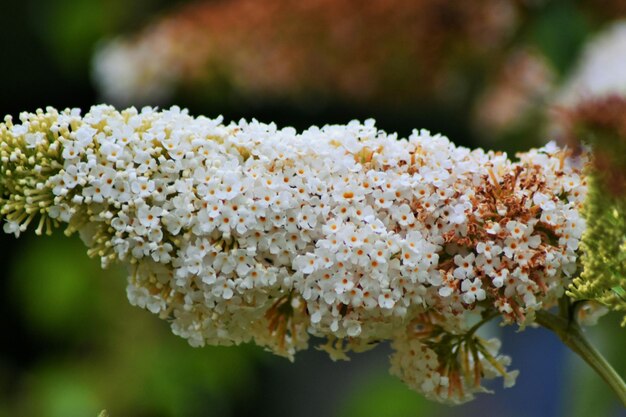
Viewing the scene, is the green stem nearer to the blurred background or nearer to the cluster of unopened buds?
the cluster of unopened buds

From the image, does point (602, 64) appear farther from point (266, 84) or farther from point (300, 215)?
point (300, 215)

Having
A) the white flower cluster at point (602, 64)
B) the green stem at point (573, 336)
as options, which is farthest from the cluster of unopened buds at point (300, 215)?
the white flower cluster at point (602, 64)

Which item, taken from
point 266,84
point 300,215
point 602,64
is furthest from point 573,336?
point 266,84

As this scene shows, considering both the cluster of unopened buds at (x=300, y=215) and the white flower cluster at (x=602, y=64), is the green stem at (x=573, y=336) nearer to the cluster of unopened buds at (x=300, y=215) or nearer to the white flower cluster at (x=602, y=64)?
the cluster of unopened buds at (x=300, y=215)

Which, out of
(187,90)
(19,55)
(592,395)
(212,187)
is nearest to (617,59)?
(592,395)

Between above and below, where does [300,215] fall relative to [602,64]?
below

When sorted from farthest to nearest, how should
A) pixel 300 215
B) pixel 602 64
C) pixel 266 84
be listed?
1. pixel 266 84
2. pixel 602 64
3. pixel 300 215

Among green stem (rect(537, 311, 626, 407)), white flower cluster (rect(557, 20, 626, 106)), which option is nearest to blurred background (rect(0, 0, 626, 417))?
white flower cluster (rect(557, 20, 626, 106))
